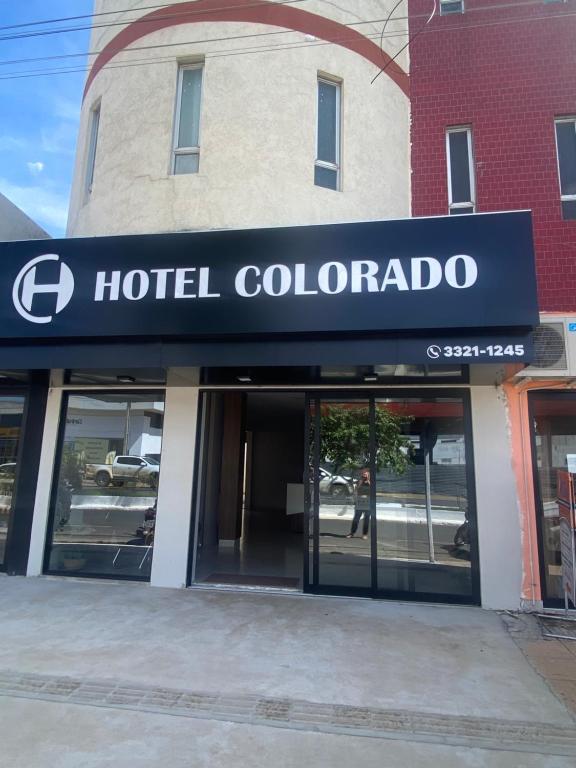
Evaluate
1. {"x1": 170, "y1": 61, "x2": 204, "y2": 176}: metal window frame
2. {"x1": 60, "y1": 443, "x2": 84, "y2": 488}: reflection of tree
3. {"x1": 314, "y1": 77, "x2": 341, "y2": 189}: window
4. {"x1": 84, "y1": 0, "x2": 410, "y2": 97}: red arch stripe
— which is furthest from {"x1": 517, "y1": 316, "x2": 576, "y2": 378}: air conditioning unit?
{"x1": 60, "y1": 443, "x2": 84, "y2": 488}: reflection of tree

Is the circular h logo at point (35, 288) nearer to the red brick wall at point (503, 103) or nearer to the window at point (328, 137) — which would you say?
the window at point (328, 137)

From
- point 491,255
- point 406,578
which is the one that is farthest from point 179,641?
point 491,255

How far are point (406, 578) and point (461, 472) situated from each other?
4.75 feet

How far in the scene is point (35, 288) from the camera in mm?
6184

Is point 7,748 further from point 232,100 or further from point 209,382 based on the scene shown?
point 232,100

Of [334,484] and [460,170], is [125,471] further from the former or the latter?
[460,170]

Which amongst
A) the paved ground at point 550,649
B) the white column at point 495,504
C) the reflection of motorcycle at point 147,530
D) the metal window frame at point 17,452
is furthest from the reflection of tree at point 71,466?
the paved ground at point 550,649

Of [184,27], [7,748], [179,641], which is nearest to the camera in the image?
[7,748]

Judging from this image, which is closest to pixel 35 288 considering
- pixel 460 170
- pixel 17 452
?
pixel 17 452

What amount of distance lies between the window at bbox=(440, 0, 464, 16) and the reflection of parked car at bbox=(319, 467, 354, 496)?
6.93 meters

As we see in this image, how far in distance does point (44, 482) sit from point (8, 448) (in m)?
0.81

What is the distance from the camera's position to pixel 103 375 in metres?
6.92

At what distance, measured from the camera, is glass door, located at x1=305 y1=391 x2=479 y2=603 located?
6434mm

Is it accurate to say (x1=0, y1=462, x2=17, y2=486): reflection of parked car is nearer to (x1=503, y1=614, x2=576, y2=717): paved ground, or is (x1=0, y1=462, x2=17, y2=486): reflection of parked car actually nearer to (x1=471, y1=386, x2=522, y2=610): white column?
(x1=471, y1=386, x2=522, y2=610): white column
